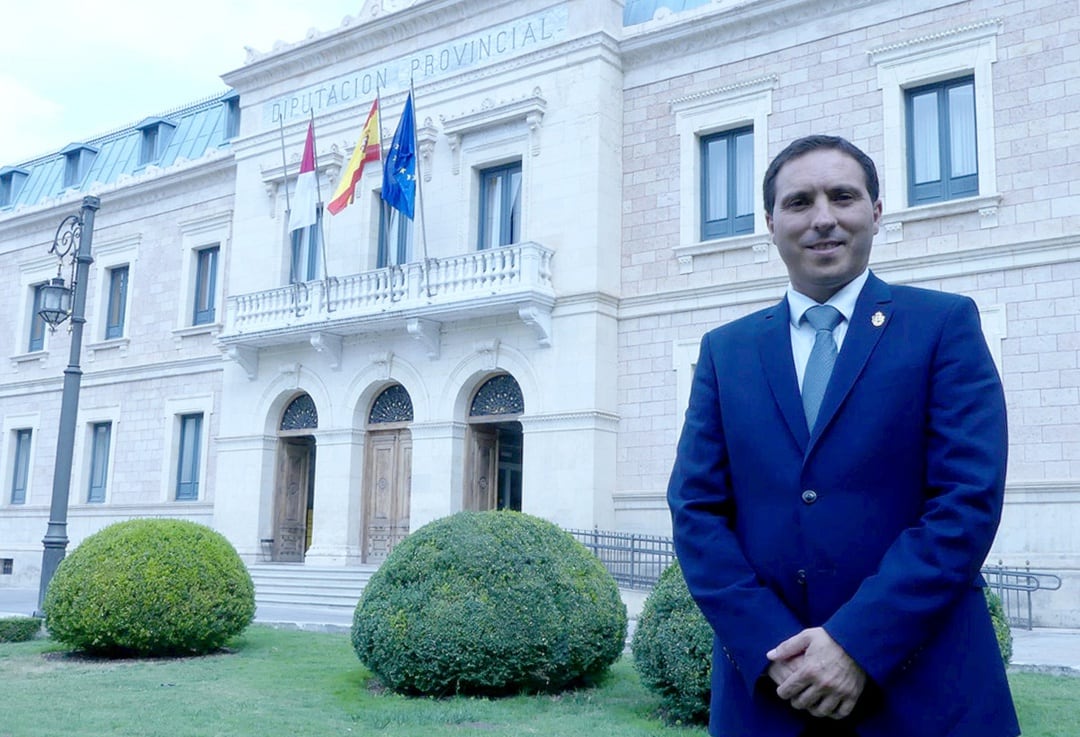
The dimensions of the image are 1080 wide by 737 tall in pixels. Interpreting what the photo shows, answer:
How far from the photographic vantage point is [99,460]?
27234mm

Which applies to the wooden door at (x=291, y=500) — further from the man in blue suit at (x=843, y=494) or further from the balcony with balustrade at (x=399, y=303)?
the man in blue suit at (x=843, y=494)

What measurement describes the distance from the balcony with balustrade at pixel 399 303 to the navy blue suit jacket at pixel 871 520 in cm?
1585

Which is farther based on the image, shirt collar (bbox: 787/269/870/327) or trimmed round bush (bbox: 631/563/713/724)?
trimmed round bush (bbox: 631/563/713/724)

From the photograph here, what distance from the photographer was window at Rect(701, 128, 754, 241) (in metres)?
18.6

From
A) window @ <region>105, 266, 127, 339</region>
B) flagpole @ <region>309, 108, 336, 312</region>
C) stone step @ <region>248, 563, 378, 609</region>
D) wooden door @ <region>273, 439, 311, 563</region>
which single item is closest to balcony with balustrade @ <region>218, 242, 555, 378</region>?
flagpole @ <region>309, 108, 336, 312</region>

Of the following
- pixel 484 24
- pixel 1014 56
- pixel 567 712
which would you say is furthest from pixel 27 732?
pixel 484 24

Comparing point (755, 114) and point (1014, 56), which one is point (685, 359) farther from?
point (1014, 56)

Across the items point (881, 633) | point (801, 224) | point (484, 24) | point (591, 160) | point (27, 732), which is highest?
point (484, 24)

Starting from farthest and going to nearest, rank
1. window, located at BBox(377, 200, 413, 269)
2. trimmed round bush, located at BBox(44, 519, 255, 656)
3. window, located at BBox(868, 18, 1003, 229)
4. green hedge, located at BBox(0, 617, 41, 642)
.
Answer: window, located at BBox(377, 200, 413, 269) < window, located at BBox(868, 18, 1003, 229) < green hedge, located at BBox(0, 617, 41, 642) < trimmed round bush, located at BBox(44, 519, 255, 656)

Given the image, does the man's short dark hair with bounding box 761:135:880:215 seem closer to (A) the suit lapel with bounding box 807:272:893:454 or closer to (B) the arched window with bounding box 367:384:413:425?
(A) the suit lapel with bounding box 807:272:893:454

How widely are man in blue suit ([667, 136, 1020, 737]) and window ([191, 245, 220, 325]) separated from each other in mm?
23975

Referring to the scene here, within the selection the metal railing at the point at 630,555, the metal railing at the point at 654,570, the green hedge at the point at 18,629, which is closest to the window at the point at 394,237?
the metal railing at the point at 630,555

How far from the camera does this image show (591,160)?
63.0ft

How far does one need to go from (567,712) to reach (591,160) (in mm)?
12888
